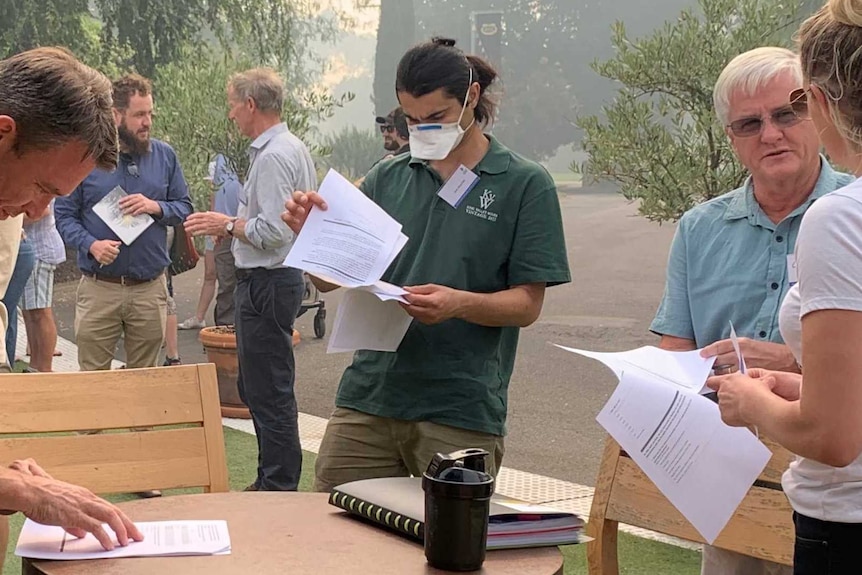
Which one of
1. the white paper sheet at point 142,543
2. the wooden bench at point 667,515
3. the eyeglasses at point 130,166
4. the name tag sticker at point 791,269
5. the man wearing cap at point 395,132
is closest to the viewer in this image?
the white paper sheet at point 142,543

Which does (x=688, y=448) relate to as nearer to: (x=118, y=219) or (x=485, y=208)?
(x=485, y=208)

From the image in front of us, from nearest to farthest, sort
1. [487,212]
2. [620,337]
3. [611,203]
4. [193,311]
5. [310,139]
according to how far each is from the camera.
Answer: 1. [487,212]
2. [310,139]
3. [620,337]
4. [193,311]
5. [611,203]

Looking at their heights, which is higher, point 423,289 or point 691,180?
point 691,180

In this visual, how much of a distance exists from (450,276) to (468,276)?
53 mm

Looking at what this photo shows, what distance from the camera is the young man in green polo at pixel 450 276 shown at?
2.82 meters

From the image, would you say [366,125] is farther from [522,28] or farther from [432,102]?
[432,102]

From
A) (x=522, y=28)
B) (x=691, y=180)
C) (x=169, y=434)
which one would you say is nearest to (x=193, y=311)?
(x=691, y=180)

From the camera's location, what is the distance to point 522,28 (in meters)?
24.6

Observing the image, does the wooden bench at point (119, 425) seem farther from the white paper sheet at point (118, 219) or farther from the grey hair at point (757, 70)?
the white paper sheet at point (118, 219)

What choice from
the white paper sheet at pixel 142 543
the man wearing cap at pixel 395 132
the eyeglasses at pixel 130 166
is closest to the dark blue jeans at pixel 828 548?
the white paper sheet at pixel 142 543

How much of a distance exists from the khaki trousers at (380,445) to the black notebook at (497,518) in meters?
0.57

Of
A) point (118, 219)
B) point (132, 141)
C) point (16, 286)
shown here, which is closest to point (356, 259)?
point (118, 219)

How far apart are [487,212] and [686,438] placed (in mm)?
1026

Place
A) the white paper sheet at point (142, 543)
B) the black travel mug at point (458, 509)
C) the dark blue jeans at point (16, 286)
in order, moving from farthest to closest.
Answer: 1. the dark blue jeans at point (16, 286)
2. the white paper sheet at point (142, 543)
3. the black travel mug at point (458, 509)
